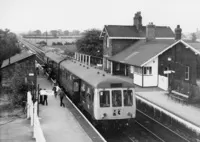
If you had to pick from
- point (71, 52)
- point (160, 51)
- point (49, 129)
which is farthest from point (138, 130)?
point (71, 52)

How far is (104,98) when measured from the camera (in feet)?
43.4

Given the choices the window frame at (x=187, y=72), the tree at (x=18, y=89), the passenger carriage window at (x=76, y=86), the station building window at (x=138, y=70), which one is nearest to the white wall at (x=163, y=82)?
the station building window at (x=138, y=70)

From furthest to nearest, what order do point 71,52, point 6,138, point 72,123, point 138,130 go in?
1. point 71,52
2. point 138,130
3. point 72,123
4. point 6,138

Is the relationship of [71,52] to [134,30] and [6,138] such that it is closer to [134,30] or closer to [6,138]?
[134,30]

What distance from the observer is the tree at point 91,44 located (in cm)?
4862

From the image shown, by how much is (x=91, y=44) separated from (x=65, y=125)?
117 ft

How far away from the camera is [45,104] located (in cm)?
1961

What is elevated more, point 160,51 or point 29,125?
point 160,51

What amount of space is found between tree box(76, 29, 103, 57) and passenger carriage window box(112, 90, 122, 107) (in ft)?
116

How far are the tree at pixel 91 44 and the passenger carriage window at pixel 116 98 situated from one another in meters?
35.3

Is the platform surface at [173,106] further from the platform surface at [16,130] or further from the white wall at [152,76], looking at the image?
the platform surface at [16,130]

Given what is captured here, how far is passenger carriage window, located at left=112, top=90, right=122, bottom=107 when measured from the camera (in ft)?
43.3

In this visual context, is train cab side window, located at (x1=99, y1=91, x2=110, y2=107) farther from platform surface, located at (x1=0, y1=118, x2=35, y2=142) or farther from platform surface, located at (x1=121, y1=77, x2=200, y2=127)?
platform surface, located at (x1=121, y1=77, x2=200, y2=127)

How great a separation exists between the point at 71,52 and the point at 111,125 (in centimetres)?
4152
